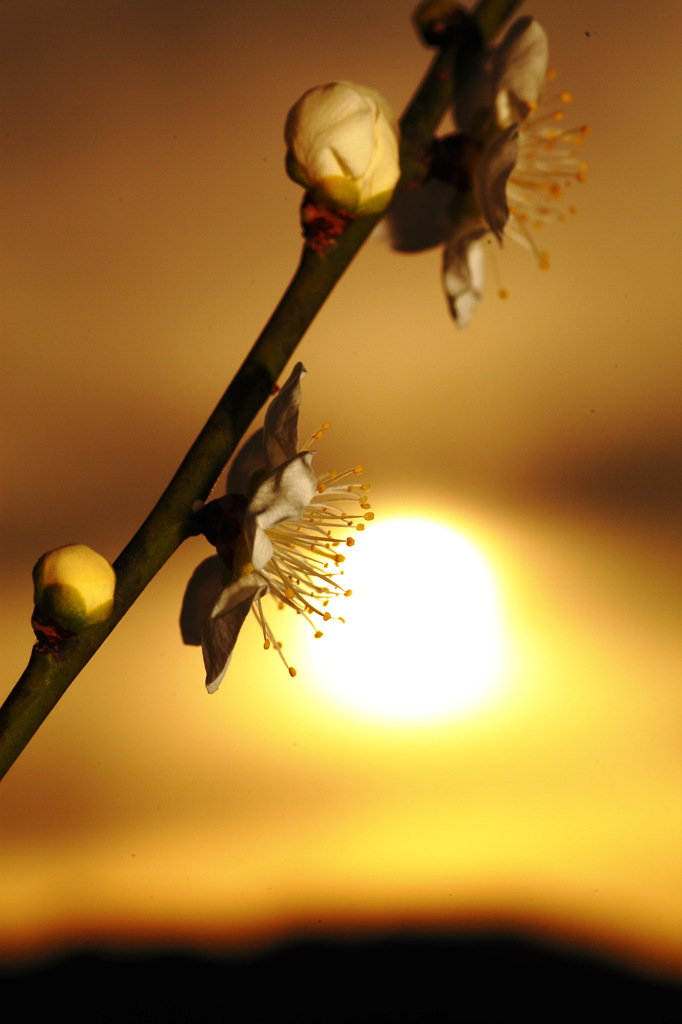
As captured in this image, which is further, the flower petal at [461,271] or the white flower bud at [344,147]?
the flower petal at [461,271]

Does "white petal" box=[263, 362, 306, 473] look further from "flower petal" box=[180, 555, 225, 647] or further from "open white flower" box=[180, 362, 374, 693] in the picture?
"flower petal" box=[180, 555, 225, 647]

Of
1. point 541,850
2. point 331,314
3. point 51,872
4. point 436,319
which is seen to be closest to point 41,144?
point 331,314

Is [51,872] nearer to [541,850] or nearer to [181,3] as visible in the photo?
[541,850]

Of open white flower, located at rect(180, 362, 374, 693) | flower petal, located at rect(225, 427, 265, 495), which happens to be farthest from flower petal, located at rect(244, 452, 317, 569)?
flower petal, located at rect(225, 427, 265, 495)

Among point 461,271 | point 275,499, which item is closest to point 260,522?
point 275,499

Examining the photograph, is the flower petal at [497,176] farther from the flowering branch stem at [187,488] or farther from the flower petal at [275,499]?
the flower petal at [275,499]

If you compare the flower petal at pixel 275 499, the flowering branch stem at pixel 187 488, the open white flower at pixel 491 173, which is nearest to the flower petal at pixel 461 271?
the open white flower at pixel 491 173
